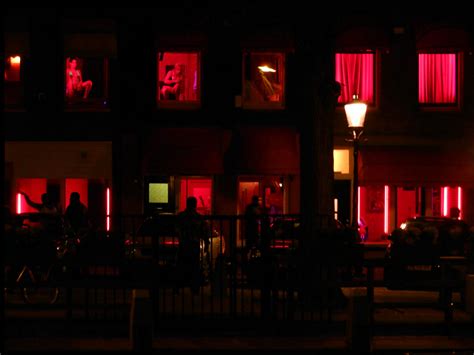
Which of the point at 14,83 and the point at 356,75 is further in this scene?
the point at 356,75

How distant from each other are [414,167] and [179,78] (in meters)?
7.36

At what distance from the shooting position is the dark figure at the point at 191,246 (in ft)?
40.1

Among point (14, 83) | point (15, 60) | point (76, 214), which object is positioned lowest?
point (76, 214)

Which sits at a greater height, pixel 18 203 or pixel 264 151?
pixel 264 151

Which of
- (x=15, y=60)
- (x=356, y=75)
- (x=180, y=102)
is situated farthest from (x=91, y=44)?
(x=356, y=75)

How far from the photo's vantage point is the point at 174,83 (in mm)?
26172

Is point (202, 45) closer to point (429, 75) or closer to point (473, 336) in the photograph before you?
point (429, 75)

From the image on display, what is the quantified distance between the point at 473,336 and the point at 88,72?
16.9m

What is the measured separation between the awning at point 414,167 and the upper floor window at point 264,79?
10.1ft

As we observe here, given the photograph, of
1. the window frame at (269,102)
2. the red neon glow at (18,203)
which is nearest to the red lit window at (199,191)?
the window frame at (269,102)

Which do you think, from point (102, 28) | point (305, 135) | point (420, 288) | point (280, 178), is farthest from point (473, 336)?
point (102, 28)

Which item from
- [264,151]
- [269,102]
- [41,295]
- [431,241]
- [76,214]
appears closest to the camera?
[431,241]

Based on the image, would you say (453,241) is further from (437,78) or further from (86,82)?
(86,82)

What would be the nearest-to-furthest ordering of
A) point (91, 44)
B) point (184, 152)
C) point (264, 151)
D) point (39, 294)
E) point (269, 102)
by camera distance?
1. point (39, 294)
2. point (91, 44)
3. point (184, 152)
4. point (264, 151)
5. point (269, 102)
